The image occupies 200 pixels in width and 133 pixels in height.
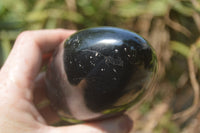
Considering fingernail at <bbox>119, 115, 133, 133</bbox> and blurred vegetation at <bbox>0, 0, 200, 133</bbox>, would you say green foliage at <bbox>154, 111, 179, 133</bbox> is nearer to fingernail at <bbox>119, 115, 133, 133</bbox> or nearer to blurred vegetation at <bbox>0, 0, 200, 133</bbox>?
blurred vegetation at <bbox>0, 0, 200, 133</bbox>

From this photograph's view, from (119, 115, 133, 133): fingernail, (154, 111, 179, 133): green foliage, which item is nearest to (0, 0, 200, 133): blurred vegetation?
(154, 111, 179, 133): green foliage

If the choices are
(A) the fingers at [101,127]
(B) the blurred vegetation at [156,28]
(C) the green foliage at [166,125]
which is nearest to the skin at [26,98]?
(A) the fingers at [101,127]

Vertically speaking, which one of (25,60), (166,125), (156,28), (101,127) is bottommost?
(101,127)

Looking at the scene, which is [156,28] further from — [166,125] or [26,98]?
[26,98]

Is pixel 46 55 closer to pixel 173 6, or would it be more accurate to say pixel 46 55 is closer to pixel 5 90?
pixel 5 90

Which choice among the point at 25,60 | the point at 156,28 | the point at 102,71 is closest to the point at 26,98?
the point at 25,60

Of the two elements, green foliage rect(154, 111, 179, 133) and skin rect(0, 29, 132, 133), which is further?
green foliage rect(154, 111, 179, 133)
